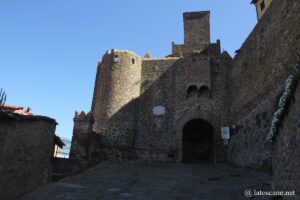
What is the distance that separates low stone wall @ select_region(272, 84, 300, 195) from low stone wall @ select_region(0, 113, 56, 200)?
22.9 ft

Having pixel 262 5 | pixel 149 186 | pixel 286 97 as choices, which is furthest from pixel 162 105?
pixel 286 97

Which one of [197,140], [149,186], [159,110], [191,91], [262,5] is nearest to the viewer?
[149,186]

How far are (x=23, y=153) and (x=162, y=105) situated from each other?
10373mm

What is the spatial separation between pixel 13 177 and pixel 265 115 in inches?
372

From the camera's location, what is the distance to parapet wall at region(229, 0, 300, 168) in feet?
36.5

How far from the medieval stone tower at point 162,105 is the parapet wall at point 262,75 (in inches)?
73.7

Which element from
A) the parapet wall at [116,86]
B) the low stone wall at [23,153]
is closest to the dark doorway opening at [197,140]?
the parapet wall at [116,86]

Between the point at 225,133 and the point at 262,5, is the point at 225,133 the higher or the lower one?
the lower one

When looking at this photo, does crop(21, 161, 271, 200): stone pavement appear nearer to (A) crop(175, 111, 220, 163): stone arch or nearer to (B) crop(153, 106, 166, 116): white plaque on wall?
(A) crop(175, 111, 220, 163): stone arch

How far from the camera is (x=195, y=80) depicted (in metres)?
18.2

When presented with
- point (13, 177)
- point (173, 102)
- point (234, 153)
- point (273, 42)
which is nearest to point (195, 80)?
point (173, 102)

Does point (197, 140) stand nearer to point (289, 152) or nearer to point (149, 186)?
point (149, 186)

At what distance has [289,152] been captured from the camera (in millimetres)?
5859

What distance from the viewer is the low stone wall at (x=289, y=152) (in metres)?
5.39
